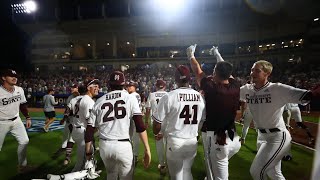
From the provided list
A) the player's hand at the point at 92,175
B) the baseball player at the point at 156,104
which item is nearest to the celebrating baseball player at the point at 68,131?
the player's hand at the point at 92,175

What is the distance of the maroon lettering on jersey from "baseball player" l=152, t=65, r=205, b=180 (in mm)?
189

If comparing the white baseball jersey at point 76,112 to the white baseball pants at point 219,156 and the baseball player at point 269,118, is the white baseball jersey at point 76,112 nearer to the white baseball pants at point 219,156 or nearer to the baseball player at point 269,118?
the white baseball pants at point 219,156

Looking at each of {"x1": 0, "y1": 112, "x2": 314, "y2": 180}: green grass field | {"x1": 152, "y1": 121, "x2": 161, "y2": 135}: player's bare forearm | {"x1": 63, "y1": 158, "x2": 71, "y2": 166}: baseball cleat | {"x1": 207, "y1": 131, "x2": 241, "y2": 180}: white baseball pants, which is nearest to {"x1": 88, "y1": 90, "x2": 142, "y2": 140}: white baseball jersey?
{"x1": 152, "y1": 121, "x2": 161, "y2": 135}: player's bare forearm

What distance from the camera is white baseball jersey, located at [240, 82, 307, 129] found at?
4.46 meters

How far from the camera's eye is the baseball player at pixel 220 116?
4.45m

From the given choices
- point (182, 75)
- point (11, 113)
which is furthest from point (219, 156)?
point (11, 113)

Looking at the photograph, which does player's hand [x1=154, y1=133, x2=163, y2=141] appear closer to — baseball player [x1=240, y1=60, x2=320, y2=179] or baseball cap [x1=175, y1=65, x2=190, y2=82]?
baseball cap [x1=175, y1=65, x2=190, y2=82]

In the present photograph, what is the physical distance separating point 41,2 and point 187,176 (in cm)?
4611

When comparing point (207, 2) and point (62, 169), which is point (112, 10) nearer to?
point (207, 2)

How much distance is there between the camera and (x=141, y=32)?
4234 centimetres

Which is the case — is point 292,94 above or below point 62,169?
above

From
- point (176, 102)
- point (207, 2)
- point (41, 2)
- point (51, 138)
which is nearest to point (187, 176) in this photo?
point (176, 102)

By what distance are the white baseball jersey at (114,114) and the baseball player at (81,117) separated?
2154mm

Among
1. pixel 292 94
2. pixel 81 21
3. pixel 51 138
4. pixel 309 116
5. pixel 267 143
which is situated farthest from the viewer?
pixel 81 21
